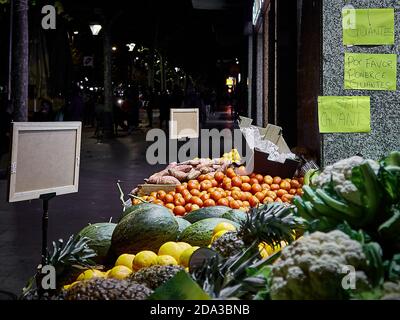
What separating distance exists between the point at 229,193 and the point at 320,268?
475 centimetres

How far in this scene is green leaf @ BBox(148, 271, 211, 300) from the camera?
6.31ft

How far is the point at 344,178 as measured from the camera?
219 centimetres

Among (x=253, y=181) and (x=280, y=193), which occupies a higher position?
(x=253, y=181)

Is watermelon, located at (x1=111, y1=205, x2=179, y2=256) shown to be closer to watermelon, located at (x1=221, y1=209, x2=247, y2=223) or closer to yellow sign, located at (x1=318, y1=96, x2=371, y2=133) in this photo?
watermelon, located at (x1=221, y1=209, x2=247, y2=223)

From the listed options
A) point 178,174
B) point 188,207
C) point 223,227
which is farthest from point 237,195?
point 223,227

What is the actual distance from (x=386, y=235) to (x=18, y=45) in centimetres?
1283

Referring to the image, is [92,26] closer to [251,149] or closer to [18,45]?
[18,45]

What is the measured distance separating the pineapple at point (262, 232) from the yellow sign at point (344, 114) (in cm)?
142

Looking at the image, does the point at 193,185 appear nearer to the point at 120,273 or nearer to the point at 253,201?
the point at 253,201

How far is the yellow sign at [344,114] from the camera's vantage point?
4508 mm

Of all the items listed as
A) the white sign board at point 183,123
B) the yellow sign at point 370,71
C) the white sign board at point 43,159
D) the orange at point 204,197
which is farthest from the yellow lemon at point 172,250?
the white sign board at point 183,123

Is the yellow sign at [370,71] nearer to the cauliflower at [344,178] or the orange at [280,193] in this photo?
the orange at [280,193]

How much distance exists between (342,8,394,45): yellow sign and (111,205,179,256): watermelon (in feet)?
6.49

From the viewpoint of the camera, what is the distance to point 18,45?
13.5m
